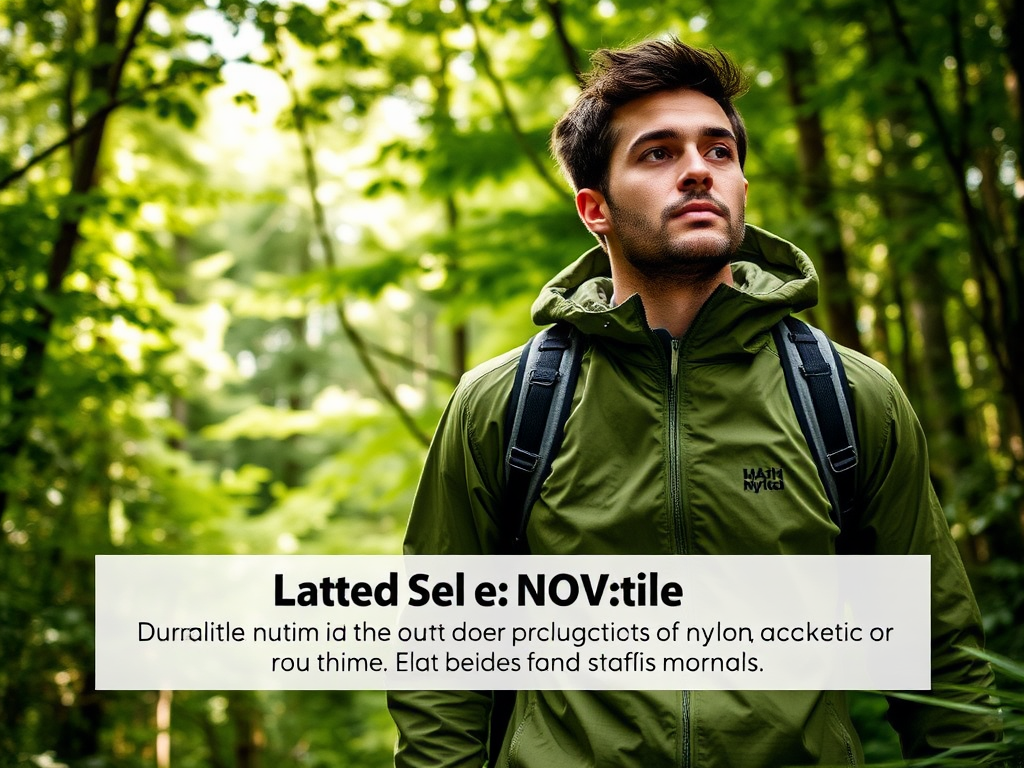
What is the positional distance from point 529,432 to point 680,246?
633 mm

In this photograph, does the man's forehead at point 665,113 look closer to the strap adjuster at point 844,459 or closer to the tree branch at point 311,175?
the strap adjuster at point 844,459

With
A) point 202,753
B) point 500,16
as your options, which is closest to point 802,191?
point 500,16

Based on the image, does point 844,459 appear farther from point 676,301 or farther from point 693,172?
point 693,172

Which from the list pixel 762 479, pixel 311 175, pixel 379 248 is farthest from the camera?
pixel 379 248

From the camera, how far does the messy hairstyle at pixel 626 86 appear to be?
2.32m

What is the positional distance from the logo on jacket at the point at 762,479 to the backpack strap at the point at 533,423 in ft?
1.53

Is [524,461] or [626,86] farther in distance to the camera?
[626,86]

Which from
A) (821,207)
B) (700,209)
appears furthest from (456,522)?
(821,207)

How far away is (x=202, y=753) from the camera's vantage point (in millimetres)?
12695

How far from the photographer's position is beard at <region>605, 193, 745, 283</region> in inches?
84.8

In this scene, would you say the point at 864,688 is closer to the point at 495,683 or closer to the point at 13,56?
the point at 495,683

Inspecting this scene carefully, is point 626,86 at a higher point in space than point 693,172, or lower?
higher

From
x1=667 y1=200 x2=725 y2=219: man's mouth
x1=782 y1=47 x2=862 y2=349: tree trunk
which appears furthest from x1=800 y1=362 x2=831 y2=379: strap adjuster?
x1=782 y1=47 x2=862 y2=349: tree trunk

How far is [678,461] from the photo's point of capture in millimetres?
1990
